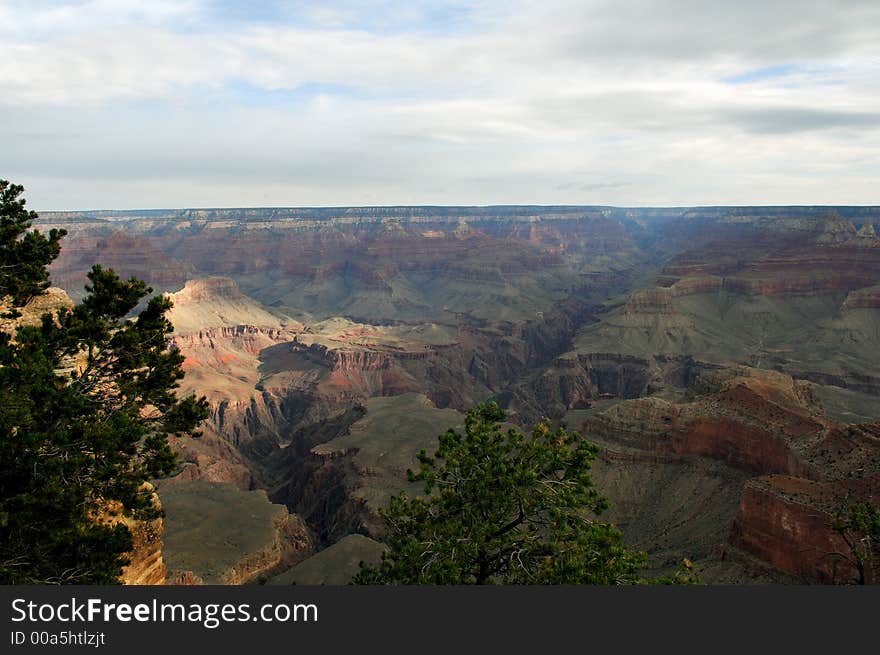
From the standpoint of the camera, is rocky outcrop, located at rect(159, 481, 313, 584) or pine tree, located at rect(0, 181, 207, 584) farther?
rocky outcrop, located at rect(159, 481, 313, 584)

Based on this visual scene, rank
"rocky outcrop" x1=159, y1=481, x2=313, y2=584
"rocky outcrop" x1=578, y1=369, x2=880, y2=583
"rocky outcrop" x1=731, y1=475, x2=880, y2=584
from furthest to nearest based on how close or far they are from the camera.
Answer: "rocky outcrop" x1=159, y1=481, x2=313, y2=584, "rocky outcrop" x1=578, y1=369, x2=880, y2=583, "rocky outcrop" x1=731, y1=475, x2=880, y2=584

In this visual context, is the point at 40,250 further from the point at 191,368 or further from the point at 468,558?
the point at 191,368

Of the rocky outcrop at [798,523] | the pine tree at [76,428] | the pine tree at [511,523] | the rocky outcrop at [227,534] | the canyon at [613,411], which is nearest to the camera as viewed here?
the pine tree at [76,428]

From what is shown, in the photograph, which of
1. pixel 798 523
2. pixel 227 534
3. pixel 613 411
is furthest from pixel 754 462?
pixel 227 534

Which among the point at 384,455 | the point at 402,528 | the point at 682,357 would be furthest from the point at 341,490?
the point at 682,357

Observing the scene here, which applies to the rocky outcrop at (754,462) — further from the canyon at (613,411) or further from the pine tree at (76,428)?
the pine tree at (76,428)

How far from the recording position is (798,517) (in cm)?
4006

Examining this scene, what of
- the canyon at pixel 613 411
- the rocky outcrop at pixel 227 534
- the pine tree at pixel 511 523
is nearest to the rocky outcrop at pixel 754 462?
the canyon at pixel 613 411

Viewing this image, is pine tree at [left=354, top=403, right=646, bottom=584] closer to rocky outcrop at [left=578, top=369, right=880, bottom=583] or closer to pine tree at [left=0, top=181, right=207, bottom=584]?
pine tree at [left=0, top=181, right=207, bottom=584]


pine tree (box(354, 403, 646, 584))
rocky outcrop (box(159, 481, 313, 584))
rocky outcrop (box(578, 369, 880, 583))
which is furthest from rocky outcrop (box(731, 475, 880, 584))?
rocky outcrop (box(159, 481, 313, 584))

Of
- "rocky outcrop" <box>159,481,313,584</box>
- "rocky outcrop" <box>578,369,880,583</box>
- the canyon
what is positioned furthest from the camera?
"rocky outcrop" <box>159,481,313,584</box>

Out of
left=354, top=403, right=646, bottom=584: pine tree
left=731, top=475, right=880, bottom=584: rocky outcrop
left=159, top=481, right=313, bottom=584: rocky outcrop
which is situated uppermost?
left=354, top=403, right=646, bottom=584: pine tree

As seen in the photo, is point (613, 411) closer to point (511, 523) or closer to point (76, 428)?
point (511, 523)

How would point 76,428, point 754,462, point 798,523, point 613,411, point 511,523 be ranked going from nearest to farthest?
1. point 76,428
2. point 511,523
3. point 798,523
4. point 754,462
5. point 613,411
